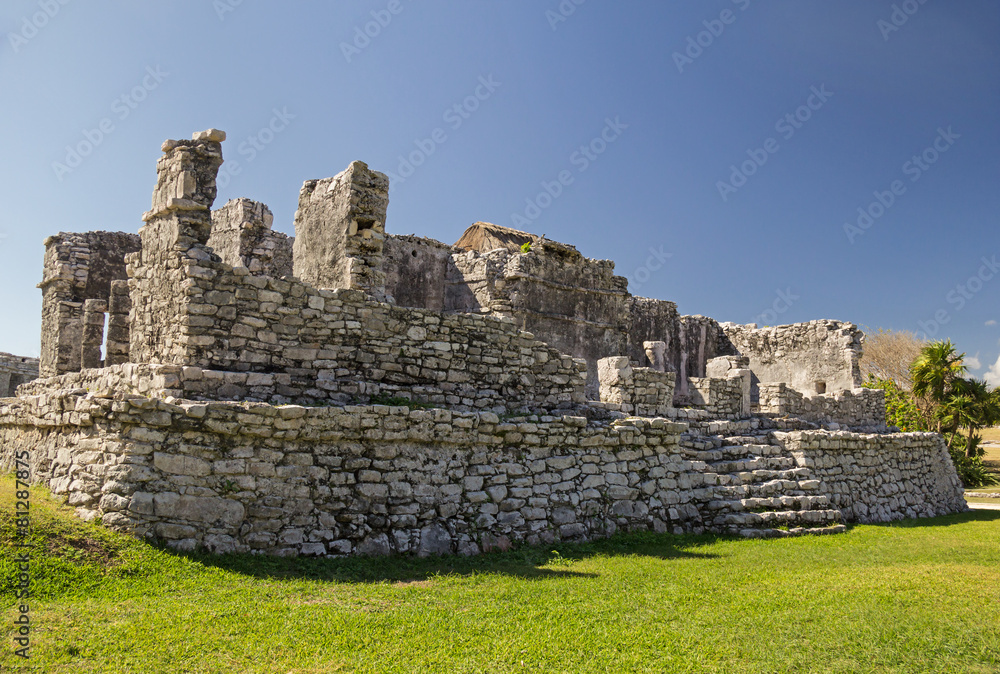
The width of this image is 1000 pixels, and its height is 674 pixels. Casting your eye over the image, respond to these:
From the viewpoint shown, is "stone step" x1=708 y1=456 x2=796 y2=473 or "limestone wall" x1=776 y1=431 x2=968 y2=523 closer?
"stone step" x1=708 y1=456 x2=796 y2=473

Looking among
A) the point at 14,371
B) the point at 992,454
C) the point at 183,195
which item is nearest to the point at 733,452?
the point at 183,195

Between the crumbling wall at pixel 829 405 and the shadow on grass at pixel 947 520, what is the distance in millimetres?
3182

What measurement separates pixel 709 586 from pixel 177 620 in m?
4.94

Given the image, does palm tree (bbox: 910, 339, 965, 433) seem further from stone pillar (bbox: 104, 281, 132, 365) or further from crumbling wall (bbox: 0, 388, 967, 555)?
stone pillar (bbox: 104, 281, 132, 365)

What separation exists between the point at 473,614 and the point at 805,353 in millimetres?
18376

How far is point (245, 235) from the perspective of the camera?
1317cm

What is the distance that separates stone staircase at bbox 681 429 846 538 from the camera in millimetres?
10438

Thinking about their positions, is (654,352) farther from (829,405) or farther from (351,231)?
(351,231)

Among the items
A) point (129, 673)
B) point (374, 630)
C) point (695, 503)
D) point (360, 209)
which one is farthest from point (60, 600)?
point (695, 503)

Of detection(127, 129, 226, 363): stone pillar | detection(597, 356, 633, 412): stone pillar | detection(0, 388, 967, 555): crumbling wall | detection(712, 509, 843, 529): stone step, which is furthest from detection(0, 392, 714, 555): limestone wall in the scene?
detection(597, 356, 633, 412): stone pillar

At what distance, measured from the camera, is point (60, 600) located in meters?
5.28

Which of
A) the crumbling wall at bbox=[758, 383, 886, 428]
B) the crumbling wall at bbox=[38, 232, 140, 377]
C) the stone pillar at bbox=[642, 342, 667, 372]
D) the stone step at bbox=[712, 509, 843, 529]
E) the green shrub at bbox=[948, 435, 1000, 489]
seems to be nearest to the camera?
the stone step at bbox=[712, 509, 843, 529]

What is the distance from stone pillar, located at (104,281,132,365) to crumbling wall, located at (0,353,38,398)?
714 centimetres

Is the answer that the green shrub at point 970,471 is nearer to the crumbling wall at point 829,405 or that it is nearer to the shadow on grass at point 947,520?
the crumbling wall at point 829,405
